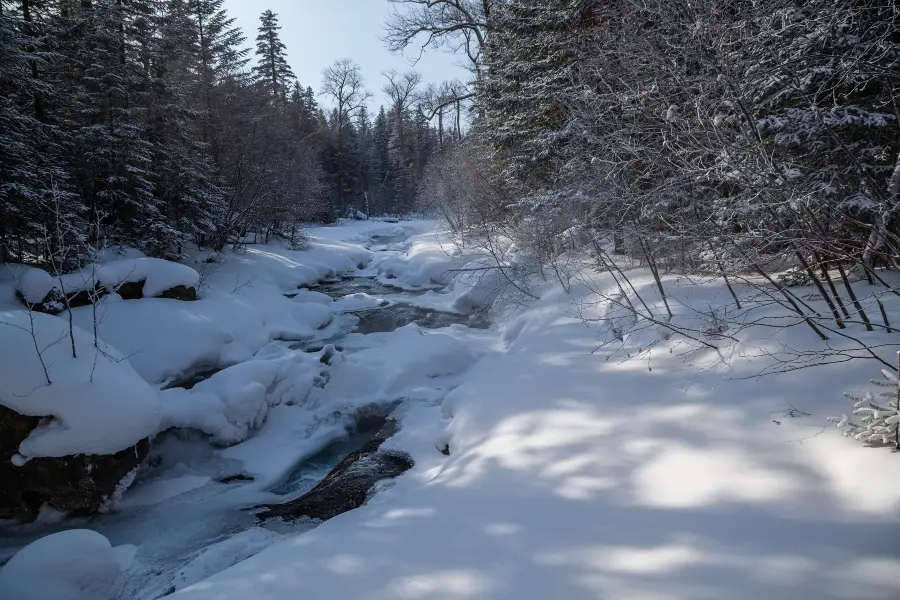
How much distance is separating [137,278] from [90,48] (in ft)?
21.1

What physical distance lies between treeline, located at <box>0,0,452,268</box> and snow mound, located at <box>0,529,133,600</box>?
3.29m

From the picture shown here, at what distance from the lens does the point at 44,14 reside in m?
10.8

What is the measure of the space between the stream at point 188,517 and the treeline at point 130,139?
3.23 m

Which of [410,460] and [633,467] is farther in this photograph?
[410,460]

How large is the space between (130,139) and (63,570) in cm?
1061

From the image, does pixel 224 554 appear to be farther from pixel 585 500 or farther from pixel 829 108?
pixel 829 108

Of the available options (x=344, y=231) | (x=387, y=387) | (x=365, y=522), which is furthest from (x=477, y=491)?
(x=344, y=231)

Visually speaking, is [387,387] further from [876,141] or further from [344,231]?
[344,231]

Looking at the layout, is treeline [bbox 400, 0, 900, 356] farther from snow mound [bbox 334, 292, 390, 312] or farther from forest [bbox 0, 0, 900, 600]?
snow mound [bbox 334, 292, 390, 312]

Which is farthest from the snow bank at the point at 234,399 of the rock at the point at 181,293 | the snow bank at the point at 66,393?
the rock at the point at 181,293

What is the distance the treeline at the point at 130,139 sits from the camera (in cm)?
880

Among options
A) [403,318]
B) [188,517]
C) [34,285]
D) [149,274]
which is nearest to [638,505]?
[188,517]

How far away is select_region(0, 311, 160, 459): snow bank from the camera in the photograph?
479cm

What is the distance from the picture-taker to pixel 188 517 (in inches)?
196
